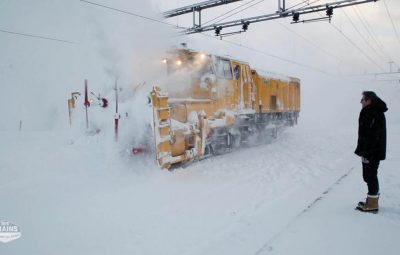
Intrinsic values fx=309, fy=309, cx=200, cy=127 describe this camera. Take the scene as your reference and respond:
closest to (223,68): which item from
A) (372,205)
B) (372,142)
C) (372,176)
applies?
(372,142)

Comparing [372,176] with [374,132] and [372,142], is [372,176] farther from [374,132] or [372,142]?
[374,132]

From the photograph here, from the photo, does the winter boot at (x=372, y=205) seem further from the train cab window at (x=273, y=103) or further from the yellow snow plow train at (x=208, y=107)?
the train cab window at (x=273, y=103)

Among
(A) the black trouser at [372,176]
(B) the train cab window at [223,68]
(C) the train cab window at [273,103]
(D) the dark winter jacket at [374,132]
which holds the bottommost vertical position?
(A) the black trouser at [372,176]

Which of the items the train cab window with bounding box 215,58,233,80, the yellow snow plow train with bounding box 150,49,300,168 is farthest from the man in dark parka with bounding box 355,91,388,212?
the train cab window with bounding box 215,58,233,80

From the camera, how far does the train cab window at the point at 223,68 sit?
8961 millimetres

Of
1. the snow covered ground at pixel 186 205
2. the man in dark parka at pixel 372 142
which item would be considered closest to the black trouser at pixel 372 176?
the man in dark parka at pixel 372 142

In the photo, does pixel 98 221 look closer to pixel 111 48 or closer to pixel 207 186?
pixel 207 186

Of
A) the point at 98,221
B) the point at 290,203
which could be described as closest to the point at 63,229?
the point at 98,221

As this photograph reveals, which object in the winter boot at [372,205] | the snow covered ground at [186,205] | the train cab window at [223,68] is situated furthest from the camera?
the train cab window at [223,68]

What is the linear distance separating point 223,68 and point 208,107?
1.74 m

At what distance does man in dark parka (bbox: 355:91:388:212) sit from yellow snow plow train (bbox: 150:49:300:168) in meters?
3.51

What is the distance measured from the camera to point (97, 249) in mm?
3348

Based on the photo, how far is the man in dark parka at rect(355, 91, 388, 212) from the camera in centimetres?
429

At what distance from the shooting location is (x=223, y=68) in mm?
9242
